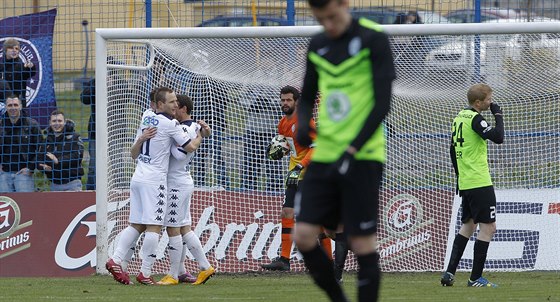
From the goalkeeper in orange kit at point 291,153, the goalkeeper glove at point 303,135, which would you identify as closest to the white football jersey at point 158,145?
the goalkeeper in orange kit at point 291,153

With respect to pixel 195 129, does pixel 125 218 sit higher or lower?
lower

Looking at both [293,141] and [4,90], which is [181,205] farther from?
[4,90]

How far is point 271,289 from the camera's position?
34.1ft

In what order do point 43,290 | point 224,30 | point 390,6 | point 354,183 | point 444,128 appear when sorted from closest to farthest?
1. point 354,183
2. point 43,290
3. point 224,30
4. point 444,128
5. point 390,6

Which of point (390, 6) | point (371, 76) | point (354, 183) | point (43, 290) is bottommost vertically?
point (43, 290)

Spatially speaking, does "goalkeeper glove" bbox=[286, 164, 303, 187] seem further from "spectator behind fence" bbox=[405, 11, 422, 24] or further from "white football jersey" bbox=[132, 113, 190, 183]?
"spectator behind fence" bbox=[405, 11, 422, 24]

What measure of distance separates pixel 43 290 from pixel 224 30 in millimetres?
3681

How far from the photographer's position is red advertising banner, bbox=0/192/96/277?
13398 mm

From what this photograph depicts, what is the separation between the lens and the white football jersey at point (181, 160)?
10.9 metres

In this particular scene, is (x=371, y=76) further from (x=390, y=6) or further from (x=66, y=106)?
(x=66, y=106)

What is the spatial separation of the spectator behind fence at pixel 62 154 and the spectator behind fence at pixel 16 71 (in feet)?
2.20

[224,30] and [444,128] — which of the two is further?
[444,128]

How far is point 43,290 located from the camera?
412 inches

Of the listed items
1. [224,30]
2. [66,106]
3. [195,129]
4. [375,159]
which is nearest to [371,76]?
[375,159]
